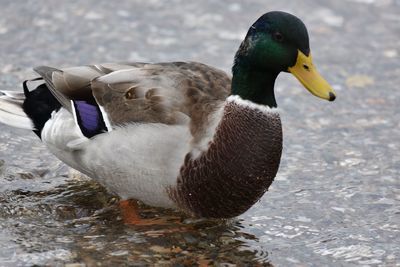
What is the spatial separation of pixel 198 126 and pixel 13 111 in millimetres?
1442

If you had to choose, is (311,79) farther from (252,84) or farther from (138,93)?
(138,93)

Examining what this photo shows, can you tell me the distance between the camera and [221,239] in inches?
203

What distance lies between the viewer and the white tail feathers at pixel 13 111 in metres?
5.61

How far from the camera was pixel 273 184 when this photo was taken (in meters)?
5.85

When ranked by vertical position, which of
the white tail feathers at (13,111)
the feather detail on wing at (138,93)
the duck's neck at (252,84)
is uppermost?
the duck's neck at (252,84)

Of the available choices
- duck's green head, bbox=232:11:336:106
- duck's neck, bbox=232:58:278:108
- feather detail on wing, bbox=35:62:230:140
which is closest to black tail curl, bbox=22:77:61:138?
feather detail on wing, bbox=35:62:230:140

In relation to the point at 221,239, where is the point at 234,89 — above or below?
above

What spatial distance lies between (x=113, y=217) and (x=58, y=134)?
0.61 m

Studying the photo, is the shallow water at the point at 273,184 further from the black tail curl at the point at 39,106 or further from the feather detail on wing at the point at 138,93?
the feather detail on wing at the point at 138,93

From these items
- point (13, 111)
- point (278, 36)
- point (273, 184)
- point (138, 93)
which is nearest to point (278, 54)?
point (278, 36)

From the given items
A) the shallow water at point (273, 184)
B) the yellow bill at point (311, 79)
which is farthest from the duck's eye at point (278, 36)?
the shallow water at point (273, 184)

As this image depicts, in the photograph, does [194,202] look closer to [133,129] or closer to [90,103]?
[133,129]

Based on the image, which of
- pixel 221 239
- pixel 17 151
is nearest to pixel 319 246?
pixel 221 239

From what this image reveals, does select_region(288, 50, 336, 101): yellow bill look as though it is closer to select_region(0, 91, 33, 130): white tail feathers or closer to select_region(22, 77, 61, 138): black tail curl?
select_region(22, 77, 61, 138): black tail curl
